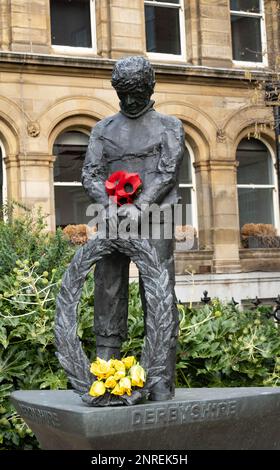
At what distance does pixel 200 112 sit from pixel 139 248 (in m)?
16.0

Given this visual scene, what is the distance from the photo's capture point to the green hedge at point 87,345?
9.21m

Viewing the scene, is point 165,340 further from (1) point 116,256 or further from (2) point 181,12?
→ (2) point 181,12

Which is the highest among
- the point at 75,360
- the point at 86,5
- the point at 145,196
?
the point at 86,5

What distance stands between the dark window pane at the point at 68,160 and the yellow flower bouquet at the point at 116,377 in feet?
49.8

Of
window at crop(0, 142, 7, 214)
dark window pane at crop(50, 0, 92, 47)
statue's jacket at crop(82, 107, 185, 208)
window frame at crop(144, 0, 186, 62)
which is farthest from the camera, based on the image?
window frame at crop(144, 0, 186, 62)

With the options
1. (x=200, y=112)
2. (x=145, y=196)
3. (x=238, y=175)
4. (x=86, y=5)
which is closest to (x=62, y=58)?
(x=86, y=5)

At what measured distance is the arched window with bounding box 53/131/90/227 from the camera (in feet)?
72.1

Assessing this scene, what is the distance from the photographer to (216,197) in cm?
2302

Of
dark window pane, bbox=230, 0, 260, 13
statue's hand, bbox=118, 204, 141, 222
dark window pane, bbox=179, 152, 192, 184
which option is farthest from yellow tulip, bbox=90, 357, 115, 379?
dark window pane, bbox=230, 0, 260, 13

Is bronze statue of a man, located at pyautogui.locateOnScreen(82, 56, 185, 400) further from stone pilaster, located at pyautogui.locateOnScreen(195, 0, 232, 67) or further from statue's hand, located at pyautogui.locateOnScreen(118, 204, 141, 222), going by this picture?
stone pilaster, located at pyautogui.locateOnScreen(195, 0, 232, 67)

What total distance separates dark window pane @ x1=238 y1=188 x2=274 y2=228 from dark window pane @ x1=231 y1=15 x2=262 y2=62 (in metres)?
3.57

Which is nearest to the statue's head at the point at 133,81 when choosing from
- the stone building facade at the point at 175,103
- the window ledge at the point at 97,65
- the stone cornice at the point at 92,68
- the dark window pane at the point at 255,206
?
the window ledge at the point at 97,65

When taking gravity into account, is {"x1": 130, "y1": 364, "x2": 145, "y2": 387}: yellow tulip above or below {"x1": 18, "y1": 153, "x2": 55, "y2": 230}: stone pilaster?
below

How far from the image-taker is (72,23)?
22438mm
